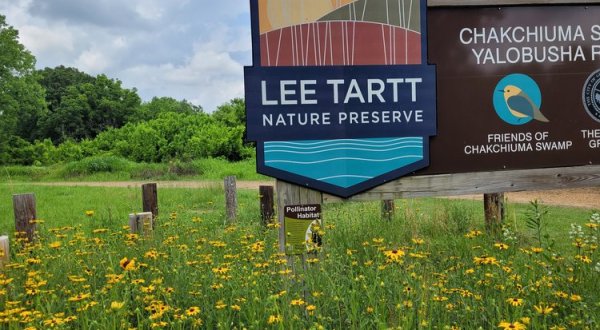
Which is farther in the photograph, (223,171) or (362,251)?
(223,171)

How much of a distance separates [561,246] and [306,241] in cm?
419

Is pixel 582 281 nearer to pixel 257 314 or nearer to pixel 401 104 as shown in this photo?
pixel 401 104

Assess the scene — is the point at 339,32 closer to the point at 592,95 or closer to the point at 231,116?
the point at 592,95

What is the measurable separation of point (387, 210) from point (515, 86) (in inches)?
130

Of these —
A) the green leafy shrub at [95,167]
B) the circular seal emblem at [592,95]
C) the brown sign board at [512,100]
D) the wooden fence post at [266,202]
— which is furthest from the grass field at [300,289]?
the green leafy shrub at [95,167]

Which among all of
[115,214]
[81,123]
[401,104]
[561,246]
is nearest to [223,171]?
[115,214]

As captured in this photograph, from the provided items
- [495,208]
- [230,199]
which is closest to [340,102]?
[495,208]

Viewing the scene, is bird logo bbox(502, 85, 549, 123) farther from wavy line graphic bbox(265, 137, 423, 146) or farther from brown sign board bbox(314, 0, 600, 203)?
wavy line graphic bbox(265, 137, 423, 146)

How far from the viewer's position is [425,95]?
14.7 feet

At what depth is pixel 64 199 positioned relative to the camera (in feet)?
47.4

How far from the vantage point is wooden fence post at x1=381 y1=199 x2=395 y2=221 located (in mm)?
7090

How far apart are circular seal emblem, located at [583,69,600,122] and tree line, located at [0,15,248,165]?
75.4 feet

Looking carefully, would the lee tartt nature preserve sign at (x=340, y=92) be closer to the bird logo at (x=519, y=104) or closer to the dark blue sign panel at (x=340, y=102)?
the dark blue sign panel at (x=340, y=102)

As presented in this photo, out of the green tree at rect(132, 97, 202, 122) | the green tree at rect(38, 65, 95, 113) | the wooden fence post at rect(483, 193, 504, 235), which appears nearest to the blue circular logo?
the wooden fence post at rect(483, 193, 504, 235)
